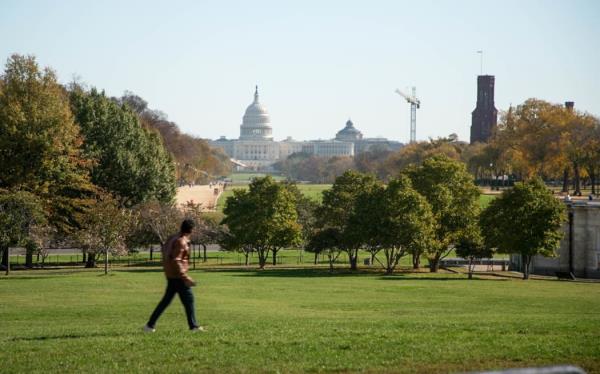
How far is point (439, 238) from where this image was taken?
54.1 m

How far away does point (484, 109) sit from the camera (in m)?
196

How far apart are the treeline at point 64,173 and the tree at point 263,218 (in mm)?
4560

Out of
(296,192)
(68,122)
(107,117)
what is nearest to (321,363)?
(68,122)

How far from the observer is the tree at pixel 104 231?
1948 inches

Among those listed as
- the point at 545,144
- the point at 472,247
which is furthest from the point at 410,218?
the point at 545,144

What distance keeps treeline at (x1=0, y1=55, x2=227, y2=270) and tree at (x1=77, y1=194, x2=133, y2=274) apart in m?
0.05

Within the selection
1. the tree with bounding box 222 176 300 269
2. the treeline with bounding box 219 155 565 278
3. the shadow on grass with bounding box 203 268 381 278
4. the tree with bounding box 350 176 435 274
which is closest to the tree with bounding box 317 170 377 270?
the treeline with bounding box 219 155 565 278

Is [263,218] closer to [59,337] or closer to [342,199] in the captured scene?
[342,199]

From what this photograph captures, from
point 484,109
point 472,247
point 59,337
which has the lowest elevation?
point 59,337

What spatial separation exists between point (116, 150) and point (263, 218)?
9.76 m

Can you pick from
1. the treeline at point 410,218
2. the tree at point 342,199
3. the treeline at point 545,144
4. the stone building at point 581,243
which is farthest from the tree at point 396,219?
the treeline at point 545,144

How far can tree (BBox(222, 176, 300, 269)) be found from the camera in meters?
57.4

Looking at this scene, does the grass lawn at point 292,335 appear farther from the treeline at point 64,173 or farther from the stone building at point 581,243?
the stone building at point 581,243

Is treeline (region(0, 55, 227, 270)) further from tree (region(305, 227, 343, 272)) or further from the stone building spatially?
the stone building
